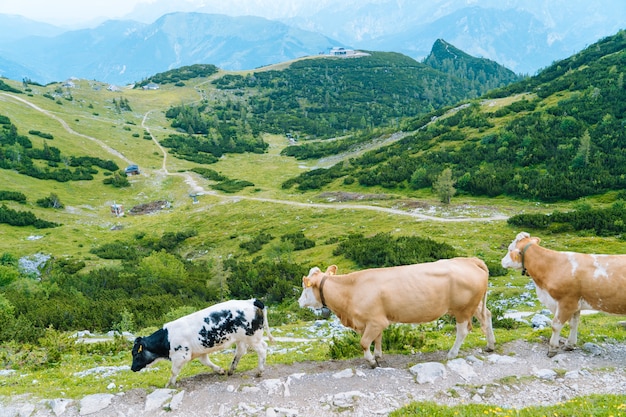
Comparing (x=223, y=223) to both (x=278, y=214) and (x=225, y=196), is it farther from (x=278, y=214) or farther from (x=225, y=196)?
(x=225, y=196)

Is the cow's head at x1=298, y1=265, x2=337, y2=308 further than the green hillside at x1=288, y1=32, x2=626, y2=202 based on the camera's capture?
No

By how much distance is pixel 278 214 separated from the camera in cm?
5653

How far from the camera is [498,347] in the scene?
10.8 metres

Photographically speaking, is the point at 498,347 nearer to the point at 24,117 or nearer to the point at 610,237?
the point at 610,237

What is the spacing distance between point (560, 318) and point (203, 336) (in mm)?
9559

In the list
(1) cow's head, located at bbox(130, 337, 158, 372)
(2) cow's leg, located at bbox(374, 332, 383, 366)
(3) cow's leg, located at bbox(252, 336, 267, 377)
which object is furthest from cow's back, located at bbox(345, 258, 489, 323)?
(1) cow's head, located at bbox(130, 337, 158, 372)

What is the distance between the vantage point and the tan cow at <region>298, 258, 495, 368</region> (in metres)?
9.65

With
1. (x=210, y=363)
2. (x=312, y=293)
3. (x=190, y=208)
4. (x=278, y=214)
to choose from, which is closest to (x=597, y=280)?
(x=312, y=293)

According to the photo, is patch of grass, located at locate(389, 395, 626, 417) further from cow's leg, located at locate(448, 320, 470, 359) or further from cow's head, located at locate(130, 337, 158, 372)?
cow's head, located at locate(130, 337, 158, 372)

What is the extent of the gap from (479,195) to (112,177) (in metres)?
76.8

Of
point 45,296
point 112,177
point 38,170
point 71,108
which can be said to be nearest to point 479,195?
point 45,296

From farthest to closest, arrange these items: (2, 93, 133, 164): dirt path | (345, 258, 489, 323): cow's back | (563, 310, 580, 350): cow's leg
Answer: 1. (2, 93, 133, 164): dirt path
2. (563, 310, 580, 350): cow's leg
3. (345, 258, 489, 323): cow's back

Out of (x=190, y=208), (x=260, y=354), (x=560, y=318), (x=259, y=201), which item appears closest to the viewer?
(x=560, y=318)

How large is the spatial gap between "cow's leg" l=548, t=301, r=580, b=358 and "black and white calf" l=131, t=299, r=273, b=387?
7845 mm
